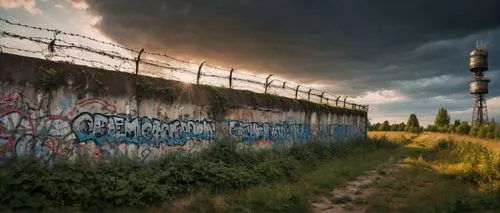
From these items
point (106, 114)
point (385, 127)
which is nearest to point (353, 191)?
point (106, 114)

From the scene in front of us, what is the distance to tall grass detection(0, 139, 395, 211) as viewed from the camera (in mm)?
8023

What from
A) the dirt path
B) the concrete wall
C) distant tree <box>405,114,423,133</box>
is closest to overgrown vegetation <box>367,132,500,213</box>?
the dirt path

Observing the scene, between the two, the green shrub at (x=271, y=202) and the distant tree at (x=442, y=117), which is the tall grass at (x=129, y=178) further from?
the distant tree at (x=442, y=117)

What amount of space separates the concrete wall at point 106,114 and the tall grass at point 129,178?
49cm

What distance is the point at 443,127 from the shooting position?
229 ft

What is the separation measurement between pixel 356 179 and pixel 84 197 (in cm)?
1025

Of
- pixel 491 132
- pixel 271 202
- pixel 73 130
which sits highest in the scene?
pixel 491 132

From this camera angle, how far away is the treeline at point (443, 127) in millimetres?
47953

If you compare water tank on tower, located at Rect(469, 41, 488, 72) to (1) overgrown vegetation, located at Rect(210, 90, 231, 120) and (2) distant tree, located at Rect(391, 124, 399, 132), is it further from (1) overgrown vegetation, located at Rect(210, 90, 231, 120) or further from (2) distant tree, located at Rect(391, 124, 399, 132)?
(1) overgrown vegetation, located at Rect(210, 90, 231, 120)

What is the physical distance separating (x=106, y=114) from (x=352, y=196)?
724cm

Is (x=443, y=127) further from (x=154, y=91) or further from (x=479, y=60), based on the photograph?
(x=154, y=91)

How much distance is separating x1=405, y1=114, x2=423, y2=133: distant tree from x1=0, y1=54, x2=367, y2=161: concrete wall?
61.9 metres

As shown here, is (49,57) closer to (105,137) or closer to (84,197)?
(105,137)

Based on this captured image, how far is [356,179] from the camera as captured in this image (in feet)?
51.1
